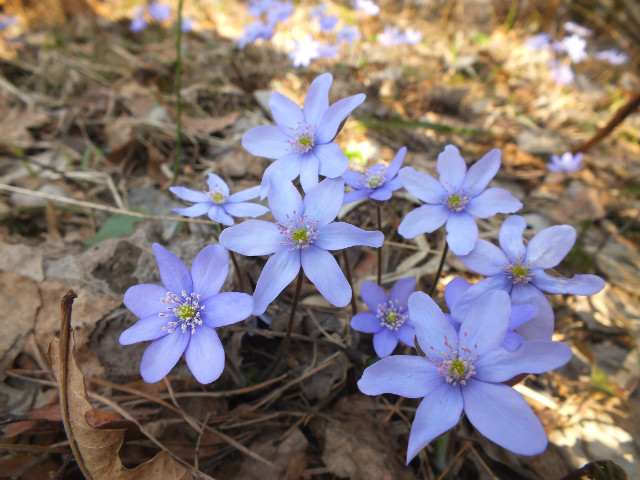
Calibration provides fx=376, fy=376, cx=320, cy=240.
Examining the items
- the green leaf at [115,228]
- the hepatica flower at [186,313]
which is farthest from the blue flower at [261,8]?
the hepatica flower at [186,313]

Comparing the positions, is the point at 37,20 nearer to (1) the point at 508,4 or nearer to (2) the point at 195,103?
(2) the point at 195,103

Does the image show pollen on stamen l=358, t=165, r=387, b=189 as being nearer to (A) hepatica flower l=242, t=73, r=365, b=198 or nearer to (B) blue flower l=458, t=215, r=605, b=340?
Answer: (A) hepatica flower l=242, t=73, r=365, b=198

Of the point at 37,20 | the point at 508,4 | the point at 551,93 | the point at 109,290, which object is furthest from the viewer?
the point at 508,4

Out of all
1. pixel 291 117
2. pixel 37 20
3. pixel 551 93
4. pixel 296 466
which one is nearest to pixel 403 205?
pixel 291 117

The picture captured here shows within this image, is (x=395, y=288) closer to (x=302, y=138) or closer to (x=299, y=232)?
(x=299, y=232)

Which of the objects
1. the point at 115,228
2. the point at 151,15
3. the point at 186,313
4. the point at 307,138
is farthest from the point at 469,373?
the point at 151,15

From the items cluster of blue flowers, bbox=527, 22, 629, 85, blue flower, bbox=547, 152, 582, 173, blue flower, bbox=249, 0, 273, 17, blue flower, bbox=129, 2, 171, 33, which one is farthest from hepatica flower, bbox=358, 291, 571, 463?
blue flower, bbox=129, 2, 171, 33
